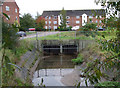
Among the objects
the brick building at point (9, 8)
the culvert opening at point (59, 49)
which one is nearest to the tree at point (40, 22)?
the culvert opening at point (59, 49)

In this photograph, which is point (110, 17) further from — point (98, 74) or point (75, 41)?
point (75, 41)

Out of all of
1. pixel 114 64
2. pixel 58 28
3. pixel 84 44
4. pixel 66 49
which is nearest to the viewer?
pixel 114 64

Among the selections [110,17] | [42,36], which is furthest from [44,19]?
[110,17]

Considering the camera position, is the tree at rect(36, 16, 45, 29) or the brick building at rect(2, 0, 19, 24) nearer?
the brick building at rect(2, 0, 19, 24)

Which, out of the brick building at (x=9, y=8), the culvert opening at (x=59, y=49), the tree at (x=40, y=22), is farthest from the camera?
the culvert opening at (x=59, y=49)

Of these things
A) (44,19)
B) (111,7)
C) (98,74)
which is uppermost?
(44,19)

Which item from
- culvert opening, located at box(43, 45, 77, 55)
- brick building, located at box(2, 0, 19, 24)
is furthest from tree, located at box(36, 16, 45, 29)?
brick building, located at box(2, 0, 19, 24)

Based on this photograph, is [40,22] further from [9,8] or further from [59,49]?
[9,8]

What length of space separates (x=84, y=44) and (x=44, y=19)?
4.61m

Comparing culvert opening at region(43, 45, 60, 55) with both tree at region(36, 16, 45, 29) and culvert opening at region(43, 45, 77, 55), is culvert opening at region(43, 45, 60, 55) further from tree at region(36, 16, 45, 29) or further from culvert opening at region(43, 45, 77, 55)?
tree at region(36, 16, 45, 29)

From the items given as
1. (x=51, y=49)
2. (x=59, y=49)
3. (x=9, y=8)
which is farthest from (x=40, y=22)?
(x=9, y=8)

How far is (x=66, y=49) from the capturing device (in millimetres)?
13758

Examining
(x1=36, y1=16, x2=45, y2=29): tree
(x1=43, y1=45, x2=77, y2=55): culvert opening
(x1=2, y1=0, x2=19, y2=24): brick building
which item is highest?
(x1=36, y1=16, x2=45, y2=29): tree

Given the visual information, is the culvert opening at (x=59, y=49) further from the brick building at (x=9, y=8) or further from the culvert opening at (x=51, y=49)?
the brick building at (x=9, y=8)
